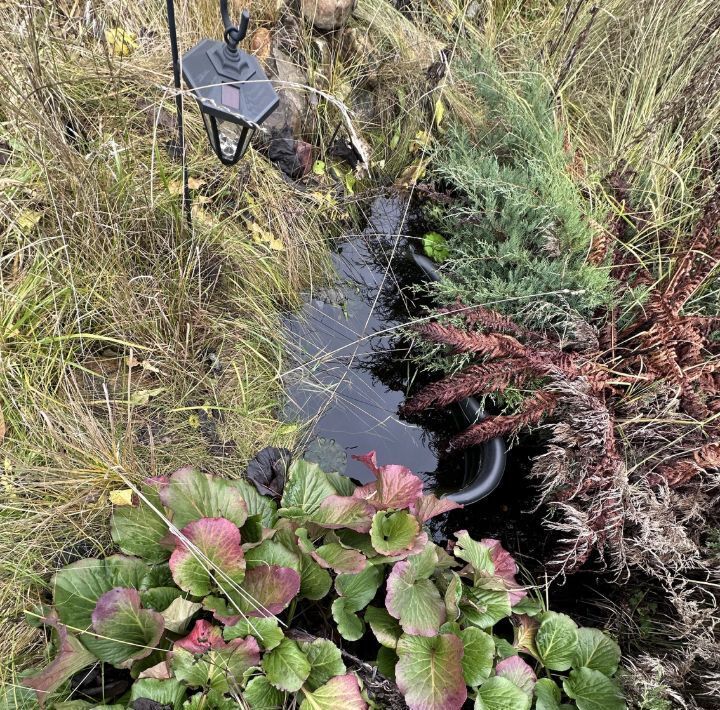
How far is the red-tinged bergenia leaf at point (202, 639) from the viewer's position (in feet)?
3.79

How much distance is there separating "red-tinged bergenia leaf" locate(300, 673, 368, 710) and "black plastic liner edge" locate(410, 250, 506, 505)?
2.23 ft

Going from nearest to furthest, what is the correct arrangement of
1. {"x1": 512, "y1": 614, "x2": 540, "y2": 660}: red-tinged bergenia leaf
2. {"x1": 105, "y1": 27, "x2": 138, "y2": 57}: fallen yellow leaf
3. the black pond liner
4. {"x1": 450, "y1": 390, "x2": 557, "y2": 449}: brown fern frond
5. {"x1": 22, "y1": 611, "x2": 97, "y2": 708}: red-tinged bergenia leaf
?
{"x1": 22, "y1": 611, "x2": 97, "y2": 708}: red-tinged bergenia leaf
{"x1": 512, "y1": 614, "x2": 540, "y2": 660}: red-tinged bergenia leaf
{"x1": 450, "y1": 390, "x2": 557, "y2": 449}: brown fern frond
the black pond liner
{"x1": 105, "y1": 27, "x2": 138, "y2": 57}: fallen yellow leaf

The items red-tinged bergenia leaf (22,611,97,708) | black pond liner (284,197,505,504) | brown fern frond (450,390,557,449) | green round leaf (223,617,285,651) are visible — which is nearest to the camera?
red-tinged bergenia leaf (22,611,97,708)

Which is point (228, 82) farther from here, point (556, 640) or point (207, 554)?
point (556, 640)

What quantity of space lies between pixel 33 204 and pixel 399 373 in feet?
4.33

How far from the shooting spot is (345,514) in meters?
1.33

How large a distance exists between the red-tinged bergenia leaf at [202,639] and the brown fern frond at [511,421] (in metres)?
0.84

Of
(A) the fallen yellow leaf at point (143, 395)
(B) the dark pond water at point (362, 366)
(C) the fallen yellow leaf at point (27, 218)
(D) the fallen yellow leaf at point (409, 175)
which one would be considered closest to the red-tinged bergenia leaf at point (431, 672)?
(B) the dark pond water at point (362, 366)

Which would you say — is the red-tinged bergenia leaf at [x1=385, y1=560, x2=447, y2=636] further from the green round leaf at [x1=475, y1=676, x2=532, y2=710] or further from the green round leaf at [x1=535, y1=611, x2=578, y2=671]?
the green round leaf at [x1=535, y1=611, x2=578, y2=671]

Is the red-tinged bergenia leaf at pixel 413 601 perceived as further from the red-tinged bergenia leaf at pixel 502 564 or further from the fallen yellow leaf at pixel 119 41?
the fallen yellow leaf at pixel 119 41

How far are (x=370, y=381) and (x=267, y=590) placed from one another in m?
0.93

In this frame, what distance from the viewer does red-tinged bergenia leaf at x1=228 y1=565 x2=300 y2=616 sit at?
119cm

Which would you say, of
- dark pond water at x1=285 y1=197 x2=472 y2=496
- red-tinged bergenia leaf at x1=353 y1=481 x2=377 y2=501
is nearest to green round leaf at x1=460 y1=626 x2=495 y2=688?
red-tinged bergenia leaf at x1=353 y1=481 x2=377 y2=501

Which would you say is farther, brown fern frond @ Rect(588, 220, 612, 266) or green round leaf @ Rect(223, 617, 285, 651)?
brown fern frond @ Rect(588, 220, 612, 266)
